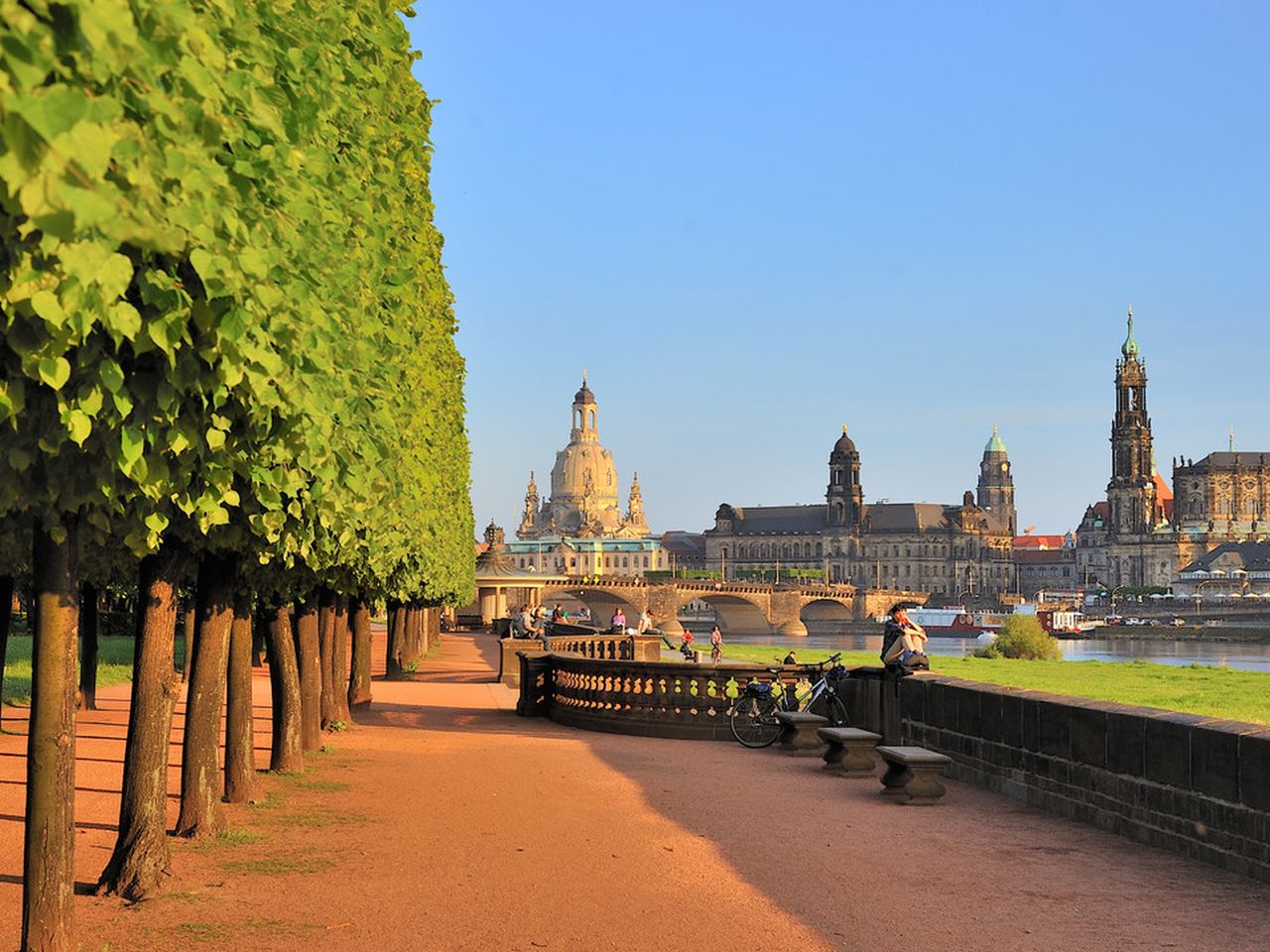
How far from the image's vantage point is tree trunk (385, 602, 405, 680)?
1570 inches

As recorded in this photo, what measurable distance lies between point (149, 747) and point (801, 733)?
450 inches

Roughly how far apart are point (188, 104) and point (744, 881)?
7531 mm

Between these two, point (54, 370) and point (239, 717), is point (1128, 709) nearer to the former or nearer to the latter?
point (239, 717)

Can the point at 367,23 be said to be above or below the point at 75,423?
above

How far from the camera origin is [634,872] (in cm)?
1153

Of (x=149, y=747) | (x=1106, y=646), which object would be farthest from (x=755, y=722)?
(x=1106, y=646)

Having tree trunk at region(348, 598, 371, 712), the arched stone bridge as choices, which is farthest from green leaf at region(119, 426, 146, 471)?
the arched stone bridge

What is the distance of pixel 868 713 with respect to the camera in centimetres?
2086

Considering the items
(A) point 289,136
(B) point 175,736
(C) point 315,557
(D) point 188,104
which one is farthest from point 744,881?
(B) point 175,736

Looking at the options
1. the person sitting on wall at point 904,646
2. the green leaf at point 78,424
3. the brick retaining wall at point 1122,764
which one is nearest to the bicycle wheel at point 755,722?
the person sitting on wall at point 904,646

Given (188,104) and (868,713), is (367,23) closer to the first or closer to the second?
(188,104)

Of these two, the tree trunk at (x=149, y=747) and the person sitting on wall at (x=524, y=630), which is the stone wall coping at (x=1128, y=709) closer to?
the tree trunk at (x=149, y=747)

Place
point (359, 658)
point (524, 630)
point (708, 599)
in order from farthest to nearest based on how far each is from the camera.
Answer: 1. point (708, 599)
2. point (524, 630)
3. point (359, 658)

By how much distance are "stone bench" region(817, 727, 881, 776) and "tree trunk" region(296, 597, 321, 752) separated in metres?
6.73
